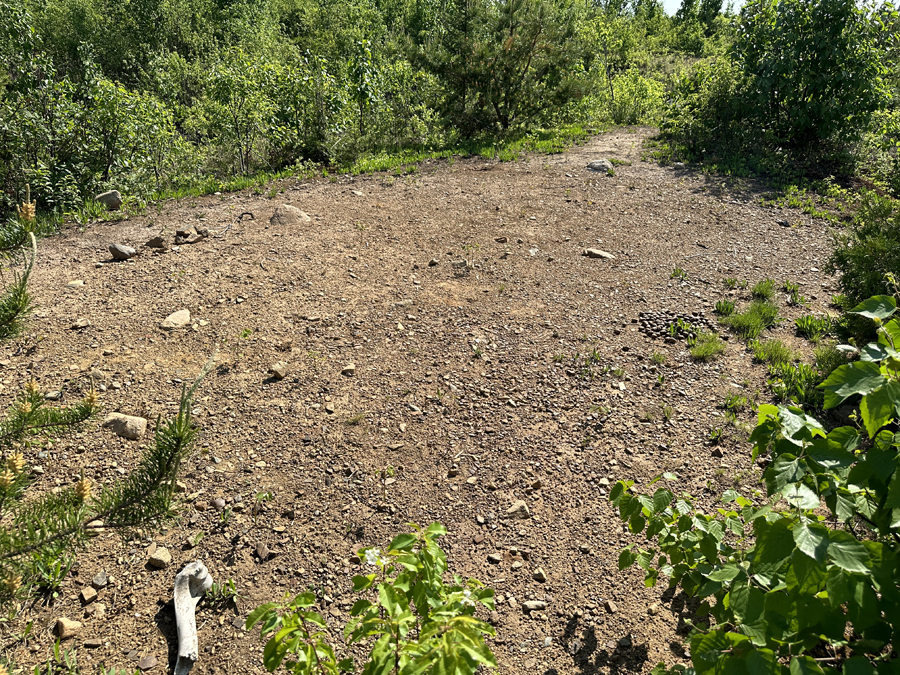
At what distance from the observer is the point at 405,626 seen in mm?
1421

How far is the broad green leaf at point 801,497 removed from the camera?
1251 mm

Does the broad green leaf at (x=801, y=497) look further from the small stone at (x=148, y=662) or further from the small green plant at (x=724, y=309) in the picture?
the small green plant at (x=724, y=309)

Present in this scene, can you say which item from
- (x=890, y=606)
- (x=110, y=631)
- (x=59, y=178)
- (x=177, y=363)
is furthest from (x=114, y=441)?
(x=59, y=178)

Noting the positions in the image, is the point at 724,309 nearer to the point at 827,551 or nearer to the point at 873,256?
the point at 873,256

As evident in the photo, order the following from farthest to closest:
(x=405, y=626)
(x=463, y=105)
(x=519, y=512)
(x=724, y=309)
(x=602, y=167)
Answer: (x=463, y=105), (x=602, y=167), (x=724, y=309), (x=519, y=512), (x=405, y=626)

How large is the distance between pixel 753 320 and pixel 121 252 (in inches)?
260

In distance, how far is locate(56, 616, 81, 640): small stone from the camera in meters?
2.58

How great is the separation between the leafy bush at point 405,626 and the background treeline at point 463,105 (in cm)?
727

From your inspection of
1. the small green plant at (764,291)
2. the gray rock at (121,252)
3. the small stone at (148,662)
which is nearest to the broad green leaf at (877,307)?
the small stone at (148,662)

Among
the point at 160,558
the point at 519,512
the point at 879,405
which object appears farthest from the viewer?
the point at 519,512

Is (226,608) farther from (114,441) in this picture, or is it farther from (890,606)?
(890,606)

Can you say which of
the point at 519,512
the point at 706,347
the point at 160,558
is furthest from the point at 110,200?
the point at 706,347

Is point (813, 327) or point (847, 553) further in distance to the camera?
point (813, 327)

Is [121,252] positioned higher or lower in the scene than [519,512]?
higher
